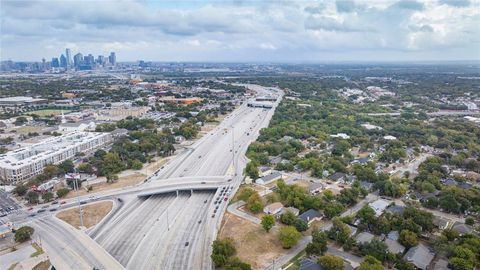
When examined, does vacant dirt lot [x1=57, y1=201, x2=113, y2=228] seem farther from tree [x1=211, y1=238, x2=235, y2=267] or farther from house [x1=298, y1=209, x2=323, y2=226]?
house [x1=298, y1=209, x2=323, y2=226]

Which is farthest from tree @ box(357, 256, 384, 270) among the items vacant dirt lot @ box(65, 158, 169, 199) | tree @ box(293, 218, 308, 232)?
vacant dirt lot @ box(65, 158, 169, 199)

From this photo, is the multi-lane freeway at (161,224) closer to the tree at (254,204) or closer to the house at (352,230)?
the tree at (254,204)

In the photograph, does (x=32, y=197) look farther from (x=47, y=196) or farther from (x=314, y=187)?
(x=314, y=187)

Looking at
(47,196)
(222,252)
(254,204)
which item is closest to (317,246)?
(222,252)

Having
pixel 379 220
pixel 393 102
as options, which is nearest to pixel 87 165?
pixel 379 220

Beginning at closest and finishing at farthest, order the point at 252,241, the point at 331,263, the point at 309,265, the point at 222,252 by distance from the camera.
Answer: the point at 331,263
the point at 309,265
the point at 222,252
the point at 252,241

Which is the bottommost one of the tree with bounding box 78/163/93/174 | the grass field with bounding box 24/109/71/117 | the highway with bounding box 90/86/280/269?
the highway with bounding box 90/86/280/269

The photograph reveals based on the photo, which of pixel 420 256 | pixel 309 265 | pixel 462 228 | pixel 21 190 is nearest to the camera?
pixel 309 265
